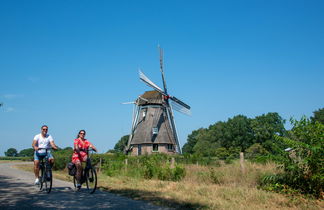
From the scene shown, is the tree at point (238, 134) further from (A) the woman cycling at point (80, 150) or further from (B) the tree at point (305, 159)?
(A) the woman cycling at point (80, 150)

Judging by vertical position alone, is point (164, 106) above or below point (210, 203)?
above

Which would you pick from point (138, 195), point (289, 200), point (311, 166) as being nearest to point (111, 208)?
point (138, 195)

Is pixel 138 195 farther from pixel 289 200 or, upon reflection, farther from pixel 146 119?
pixel 146 119

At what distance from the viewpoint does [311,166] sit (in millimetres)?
9516

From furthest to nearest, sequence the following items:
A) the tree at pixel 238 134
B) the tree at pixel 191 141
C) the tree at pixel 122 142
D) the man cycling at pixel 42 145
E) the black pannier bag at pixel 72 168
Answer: the tree at pixel 122 142 → the tree at pixel 191 141 → the tree at pixel 238 134 → the black pannier bag at pixel 72 168 → the man cycling at pixel 42 145

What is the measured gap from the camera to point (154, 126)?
4088 centimetres

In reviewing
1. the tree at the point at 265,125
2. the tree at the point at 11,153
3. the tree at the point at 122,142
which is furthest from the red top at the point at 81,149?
the tree at the point at 11,153

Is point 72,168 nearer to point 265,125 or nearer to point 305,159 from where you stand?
point 305,159

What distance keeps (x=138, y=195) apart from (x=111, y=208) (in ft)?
7.75

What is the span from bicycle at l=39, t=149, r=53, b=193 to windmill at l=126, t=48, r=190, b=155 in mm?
30360

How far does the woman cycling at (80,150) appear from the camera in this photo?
10.0 meters

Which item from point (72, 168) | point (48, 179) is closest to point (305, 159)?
point (72, 168)

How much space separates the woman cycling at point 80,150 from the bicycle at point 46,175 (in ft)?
2.65

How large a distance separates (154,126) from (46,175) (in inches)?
1227
